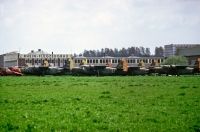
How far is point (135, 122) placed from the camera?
11.7 meters

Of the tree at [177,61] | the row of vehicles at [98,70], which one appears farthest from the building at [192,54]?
the row of vehicles at [98,70]

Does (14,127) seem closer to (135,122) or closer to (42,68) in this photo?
(135,122)

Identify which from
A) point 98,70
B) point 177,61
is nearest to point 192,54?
point 177,61

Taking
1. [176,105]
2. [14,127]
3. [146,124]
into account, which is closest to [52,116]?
[14,127]

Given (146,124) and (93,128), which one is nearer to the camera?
(93,128)

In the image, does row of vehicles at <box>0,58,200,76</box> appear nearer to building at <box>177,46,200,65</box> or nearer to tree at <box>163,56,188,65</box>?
tree at <box>163,56,188,65</box>

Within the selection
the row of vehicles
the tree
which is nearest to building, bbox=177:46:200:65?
the tree

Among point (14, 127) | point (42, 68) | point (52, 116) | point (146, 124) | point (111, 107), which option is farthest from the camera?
point (42, 68)

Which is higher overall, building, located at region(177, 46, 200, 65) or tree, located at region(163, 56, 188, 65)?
building, located at region(177, 46, 200, 65)

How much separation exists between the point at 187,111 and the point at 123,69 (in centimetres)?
5894

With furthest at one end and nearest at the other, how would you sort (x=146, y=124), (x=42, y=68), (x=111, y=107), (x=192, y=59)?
(x=192, y=59) → (x=42, y=68) → (x=111, y=107) → (x=146, y=124)

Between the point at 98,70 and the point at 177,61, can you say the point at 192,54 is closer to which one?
the point at 177,61

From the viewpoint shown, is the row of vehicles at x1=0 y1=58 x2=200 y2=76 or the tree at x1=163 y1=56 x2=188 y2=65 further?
the tree at x1=163 y1=56 x2=188 y2=65

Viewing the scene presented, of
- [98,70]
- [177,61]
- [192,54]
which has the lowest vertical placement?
[98,70]
